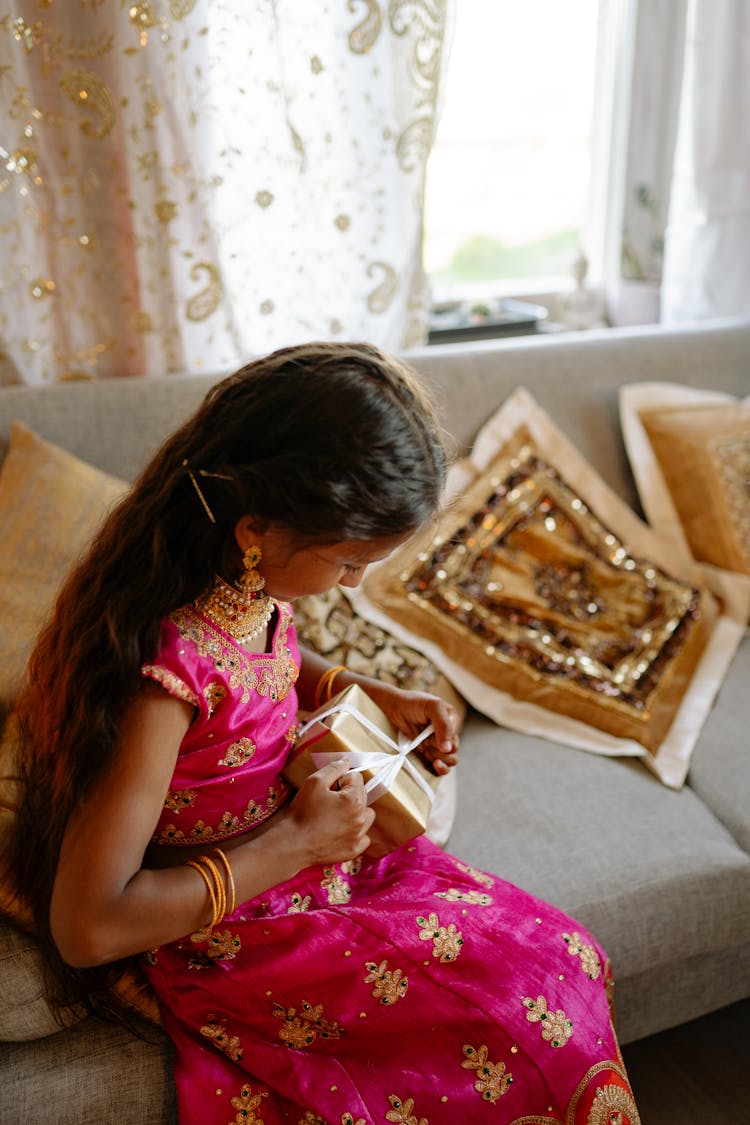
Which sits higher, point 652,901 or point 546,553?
point 546,553

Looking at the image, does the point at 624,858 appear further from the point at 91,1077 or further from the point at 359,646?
the point at 91,1077

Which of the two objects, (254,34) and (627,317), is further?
(627,317)

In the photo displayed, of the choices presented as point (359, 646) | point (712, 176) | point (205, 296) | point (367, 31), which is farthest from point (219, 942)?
point (712, 176)

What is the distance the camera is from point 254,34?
181 centimetres

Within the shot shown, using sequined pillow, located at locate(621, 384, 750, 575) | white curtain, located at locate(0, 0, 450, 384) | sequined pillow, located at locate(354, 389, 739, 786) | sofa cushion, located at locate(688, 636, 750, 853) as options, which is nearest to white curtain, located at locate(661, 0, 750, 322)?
sequined pillow, located at locate(621, 384, 750, 575)

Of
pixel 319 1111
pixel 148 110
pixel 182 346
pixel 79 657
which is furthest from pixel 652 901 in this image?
pixel 148 110

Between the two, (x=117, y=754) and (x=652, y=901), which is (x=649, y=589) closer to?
(x=652, y=901)

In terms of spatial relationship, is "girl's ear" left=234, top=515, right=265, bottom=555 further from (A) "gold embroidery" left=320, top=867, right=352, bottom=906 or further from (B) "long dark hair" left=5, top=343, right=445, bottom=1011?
(A) "gold embroidery" left=320, top=867, right=352, bottom=906

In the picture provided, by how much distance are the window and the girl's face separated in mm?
1792

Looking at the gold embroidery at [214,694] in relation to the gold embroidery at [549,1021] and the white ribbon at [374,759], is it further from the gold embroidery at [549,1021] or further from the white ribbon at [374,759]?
the gold embroidery at [549,1021]

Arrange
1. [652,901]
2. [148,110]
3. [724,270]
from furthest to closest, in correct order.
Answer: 1. [724,270]
2. [148,110]
3. [652,901]

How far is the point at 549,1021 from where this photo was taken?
40.3 inches

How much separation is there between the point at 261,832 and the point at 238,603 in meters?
0.29

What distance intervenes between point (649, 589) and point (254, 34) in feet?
4.35
